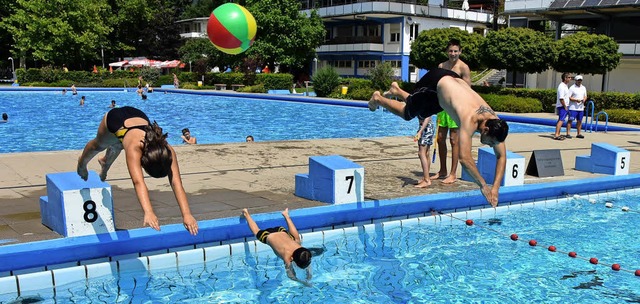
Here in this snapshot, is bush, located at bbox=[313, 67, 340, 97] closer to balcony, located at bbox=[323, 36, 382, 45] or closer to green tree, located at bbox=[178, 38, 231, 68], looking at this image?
balcony, located at bbox=[323, 36, 382, 45]

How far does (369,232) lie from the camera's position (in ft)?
25.5

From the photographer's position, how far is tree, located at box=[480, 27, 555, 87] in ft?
90.1

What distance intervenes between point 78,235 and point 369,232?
366cm

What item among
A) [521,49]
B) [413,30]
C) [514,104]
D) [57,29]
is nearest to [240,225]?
[514,104]

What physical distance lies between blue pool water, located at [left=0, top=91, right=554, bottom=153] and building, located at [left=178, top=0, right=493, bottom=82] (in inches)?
745

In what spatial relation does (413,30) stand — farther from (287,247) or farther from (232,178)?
(287,247)

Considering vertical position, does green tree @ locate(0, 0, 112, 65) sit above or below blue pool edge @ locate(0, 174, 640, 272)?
above

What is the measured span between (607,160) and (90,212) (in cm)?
901

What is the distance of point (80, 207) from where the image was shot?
5.90 metres

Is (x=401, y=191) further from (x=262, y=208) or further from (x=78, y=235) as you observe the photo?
(x=78, y=235)

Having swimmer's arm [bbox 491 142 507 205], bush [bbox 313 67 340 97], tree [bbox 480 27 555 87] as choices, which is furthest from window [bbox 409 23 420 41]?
swimmer's arm [bbox 491 142 507 205]

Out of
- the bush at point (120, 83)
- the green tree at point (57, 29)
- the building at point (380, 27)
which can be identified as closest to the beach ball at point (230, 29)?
the bush at point (120, 83)

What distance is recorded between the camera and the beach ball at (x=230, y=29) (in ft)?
38.4

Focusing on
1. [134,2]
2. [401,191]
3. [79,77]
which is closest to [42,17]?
[79,77]
